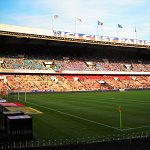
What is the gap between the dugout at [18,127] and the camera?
18.1 m

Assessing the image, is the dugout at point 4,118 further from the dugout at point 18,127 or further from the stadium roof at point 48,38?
the stadium roof at point 48,38

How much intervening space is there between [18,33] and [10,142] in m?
59.1

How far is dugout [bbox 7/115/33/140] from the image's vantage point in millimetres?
18094

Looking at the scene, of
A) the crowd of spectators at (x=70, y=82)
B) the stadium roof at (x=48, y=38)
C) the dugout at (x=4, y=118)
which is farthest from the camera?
the crowd of spectators at (x=70, y=82)

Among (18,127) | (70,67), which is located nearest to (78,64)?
(70,67)

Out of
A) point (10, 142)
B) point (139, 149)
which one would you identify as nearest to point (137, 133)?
point (139, 149)

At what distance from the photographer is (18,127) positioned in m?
18.3

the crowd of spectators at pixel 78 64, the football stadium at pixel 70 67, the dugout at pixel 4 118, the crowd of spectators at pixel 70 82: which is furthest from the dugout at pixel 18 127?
the crowd of spectators at pixel 78 64

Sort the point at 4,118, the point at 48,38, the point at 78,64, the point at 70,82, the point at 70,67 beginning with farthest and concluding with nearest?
the point at 78,64 < the point at 70,67 < the point at 70,82 < the point at 48,38 < the point at 4,118

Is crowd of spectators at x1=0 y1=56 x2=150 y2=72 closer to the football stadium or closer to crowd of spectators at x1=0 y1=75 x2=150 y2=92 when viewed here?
the football stadium

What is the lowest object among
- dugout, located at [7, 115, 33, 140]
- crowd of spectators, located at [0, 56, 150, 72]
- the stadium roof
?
dugout, located at [7, 115, 33, 140]

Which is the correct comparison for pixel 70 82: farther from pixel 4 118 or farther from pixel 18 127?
pixel 18 127

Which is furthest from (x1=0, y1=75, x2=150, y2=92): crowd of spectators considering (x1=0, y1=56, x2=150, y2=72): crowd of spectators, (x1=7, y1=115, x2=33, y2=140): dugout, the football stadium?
(x1=7, y1=115, x2=33, y2=140): dugout

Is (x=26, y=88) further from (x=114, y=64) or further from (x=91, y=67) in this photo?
(x=114, y=64)
